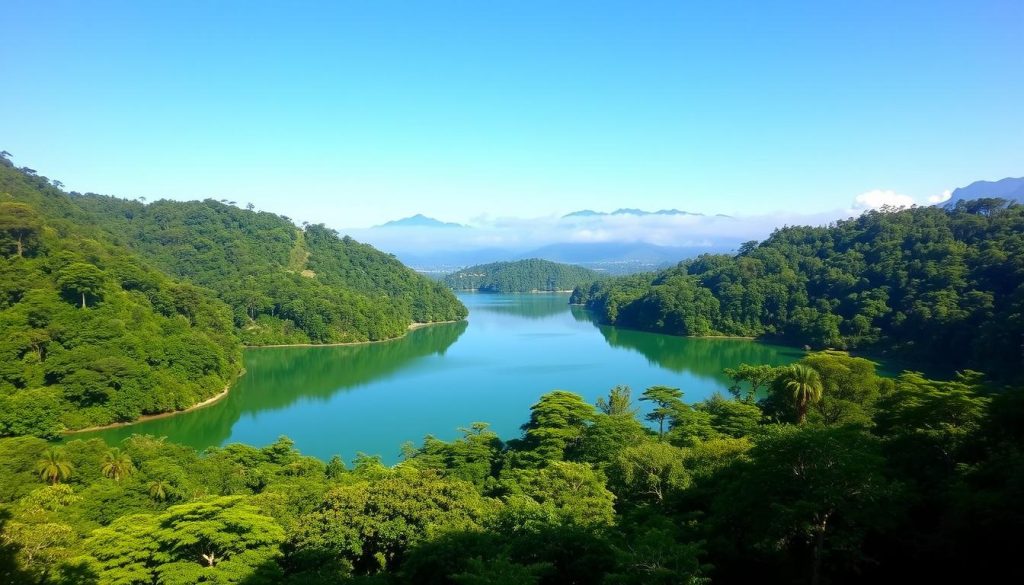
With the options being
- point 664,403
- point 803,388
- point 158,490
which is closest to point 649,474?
point 803,388

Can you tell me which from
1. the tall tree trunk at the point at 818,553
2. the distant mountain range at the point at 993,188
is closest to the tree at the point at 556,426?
the tall tree trunk at the point at 818,553

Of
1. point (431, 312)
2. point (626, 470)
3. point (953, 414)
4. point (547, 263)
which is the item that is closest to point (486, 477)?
point (626, 470)

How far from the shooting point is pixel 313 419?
89.2ft

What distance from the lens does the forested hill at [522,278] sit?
13412cm

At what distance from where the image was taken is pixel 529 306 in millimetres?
96688

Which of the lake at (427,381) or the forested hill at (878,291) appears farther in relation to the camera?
the forested hill at (878,291)

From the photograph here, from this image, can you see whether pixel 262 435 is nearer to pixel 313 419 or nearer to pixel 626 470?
pixel 313 419

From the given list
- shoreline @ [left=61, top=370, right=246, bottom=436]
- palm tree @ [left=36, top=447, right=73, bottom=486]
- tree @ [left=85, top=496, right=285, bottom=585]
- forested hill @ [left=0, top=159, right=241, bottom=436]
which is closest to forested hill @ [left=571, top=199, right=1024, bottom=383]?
tree @ [left=85, top=496, right=285, bottom=585]

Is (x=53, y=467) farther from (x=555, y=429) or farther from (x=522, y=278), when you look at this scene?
(x=522, y=278)

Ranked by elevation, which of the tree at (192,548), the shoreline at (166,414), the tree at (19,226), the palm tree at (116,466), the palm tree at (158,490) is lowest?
the shoreline at (166,414)

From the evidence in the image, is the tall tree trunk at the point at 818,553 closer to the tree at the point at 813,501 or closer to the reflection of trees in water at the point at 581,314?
the tree at the point at 813,501

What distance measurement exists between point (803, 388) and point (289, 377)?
3259cm

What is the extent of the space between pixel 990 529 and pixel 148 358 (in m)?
32.3

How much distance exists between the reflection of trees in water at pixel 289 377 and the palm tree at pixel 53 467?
→ 959 centimetres
